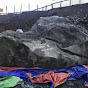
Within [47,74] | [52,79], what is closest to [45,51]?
[47,74]

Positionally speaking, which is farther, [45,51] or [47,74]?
[45,51]

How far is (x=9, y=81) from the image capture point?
3.20m

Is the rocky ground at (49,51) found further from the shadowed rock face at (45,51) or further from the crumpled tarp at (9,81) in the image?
the crumpled tarp at (9,81)

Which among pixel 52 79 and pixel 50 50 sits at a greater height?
pixel 50 50

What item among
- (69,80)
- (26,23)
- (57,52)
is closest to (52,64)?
(57,52)

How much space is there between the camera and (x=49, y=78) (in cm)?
331

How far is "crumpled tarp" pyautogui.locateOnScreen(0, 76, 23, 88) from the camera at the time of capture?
310 cm

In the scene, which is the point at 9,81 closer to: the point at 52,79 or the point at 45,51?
the point at 52,79

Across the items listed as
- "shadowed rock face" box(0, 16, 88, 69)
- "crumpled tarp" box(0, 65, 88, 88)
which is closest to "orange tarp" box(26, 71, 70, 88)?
"crumpled tarp" box(0, 65, 88, 88)

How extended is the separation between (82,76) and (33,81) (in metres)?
1.26

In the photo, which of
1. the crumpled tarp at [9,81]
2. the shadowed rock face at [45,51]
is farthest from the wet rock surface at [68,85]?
the shadowed rock face at [45,51]

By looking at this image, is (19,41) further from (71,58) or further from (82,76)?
(82,76)

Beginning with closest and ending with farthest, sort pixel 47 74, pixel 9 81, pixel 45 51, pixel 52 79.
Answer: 1. pixel 9 81
2. pixel 52 79
3. pixel 47 74
4. pixel 45 51

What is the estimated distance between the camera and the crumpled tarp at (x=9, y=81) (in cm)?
310
